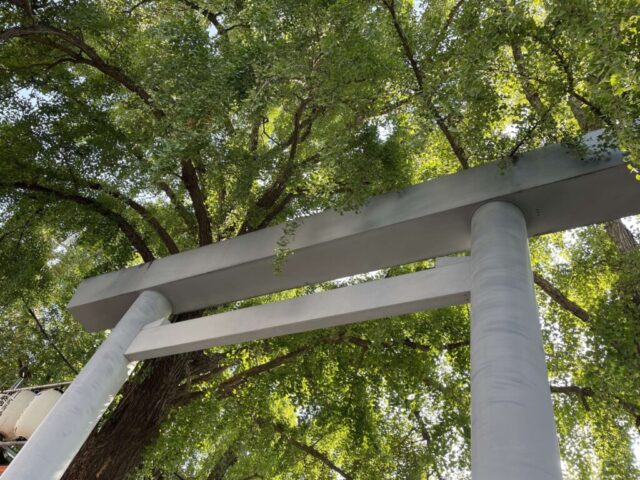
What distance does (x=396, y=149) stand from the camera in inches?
102

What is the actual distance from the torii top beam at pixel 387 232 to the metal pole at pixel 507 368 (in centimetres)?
21

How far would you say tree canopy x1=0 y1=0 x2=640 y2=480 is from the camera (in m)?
2.25

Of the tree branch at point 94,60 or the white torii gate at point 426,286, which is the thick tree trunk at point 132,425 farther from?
the tree branch at point 94,60

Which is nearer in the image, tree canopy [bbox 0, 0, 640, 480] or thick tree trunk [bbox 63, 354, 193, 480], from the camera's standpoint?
tree canopy [bbox 0, 0, 640, 480]

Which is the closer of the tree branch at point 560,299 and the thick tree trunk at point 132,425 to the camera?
the thick tree trunk at point 132,425

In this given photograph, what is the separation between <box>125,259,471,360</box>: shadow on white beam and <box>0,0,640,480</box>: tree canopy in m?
0.48

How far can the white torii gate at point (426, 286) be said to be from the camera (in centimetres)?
149

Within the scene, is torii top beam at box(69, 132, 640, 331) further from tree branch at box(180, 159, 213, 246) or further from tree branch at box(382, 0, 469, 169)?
tree branch at box(180, 159, 213, 246)

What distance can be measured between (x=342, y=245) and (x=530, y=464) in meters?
1.32

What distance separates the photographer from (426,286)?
201 cm

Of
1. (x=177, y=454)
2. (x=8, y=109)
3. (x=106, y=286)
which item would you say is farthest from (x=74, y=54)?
(x=177, y=454)

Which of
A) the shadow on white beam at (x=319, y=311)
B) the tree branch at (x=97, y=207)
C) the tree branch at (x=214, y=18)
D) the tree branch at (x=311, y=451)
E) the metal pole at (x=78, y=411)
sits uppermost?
the tree branch at (x=214, y=18)

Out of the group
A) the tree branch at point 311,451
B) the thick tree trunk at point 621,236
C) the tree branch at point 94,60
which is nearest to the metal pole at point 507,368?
the tree branch at point 94,60

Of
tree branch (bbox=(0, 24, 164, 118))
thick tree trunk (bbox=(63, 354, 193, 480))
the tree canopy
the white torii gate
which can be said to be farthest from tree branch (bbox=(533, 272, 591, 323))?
tree branch (bbox=(0, 24, 164, 118))
